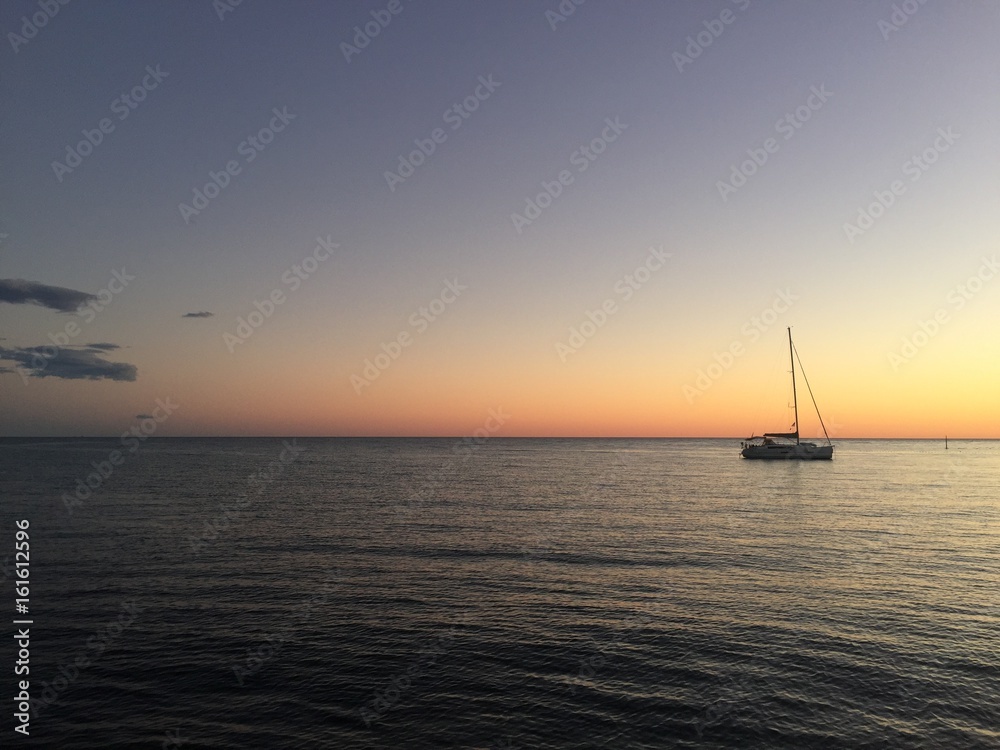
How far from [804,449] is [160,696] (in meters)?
155

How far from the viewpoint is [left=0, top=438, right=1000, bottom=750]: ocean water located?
19453 millimetres

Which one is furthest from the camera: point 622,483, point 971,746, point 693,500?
point 622,483

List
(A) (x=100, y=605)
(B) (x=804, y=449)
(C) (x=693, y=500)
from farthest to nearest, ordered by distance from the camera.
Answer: (B) (x=804, y=449), (C) (x=693, y=500), (A) (x=100, y=605)

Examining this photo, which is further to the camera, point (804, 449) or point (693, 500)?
point (804, 449)

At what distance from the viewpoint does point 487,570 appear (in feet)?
129

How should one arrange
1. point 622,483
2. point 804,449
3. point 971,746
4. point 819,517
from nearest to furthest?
1. point 971,746
2. point 819,517
3. point 622,483
4. point 804,449

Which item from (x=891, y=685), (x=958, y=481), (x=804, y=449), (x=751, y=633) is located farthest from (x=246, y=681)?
(x=804, y=449)

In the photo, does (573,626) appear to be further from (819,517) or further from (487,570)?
(819,517)

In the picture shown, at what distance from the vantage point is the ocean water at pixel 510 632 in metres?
19.5

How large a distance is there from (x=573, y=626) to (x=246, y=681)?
573 inches

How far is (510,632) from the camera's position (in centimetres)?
2775

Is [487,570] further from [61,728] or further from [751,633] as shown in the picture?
[61,728]

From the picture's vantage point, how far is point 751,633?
2714 cm

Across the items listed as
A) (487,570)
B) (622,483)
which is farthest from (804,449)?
(487,570)
